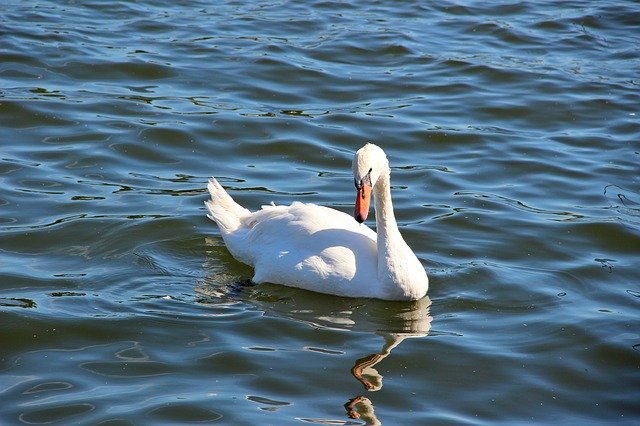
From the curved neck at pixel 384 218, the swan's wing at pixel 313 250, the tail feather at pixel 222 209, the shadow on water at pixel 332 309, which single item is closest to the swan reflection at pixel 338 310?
the shadow on water at pixel 332 309

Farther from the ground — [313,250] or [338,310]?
[313,250]

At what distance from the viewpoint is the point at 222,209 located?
33.5ft

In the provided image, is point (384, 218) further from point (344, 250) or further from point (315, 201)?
point (315, 201)

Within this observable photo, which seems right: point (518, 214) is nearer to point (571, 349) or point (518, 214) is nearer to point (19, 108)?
point (571, 349)

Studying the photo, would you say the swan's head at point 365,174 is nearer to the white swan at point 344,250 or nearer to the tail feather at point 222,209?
the white swan at point 344,250

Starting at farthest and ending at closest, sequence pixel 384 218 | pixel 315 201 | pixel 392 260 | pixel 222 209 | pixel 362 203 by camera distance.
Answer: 1. pixel 315 201
2. pixel 222 209
3. pixel 384 218
4. pixel 392 260
5. pixel 362 203

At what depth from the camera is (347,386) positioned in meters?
7.65

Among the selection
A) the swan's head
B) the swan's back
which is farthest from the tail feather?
the swan's head

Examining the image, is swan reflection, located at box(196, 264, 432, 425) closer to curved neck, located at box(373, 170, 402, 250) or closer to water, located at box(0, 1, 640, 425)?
water, located at box(0, 1, 640, 425)

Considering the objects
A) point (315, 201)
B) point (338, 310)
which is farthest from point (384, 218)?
point (315, 201)

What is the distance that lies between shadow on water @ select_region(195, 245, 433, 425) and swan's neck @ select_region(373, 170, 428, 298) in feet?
0.54

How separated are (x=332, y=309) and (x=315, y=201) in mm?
2503

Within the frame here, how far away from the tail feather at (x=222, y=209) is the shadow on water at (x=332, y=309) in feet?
2.28

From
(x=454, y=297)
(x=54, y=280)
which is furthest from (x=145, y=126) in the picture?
(x=454, y=297)
